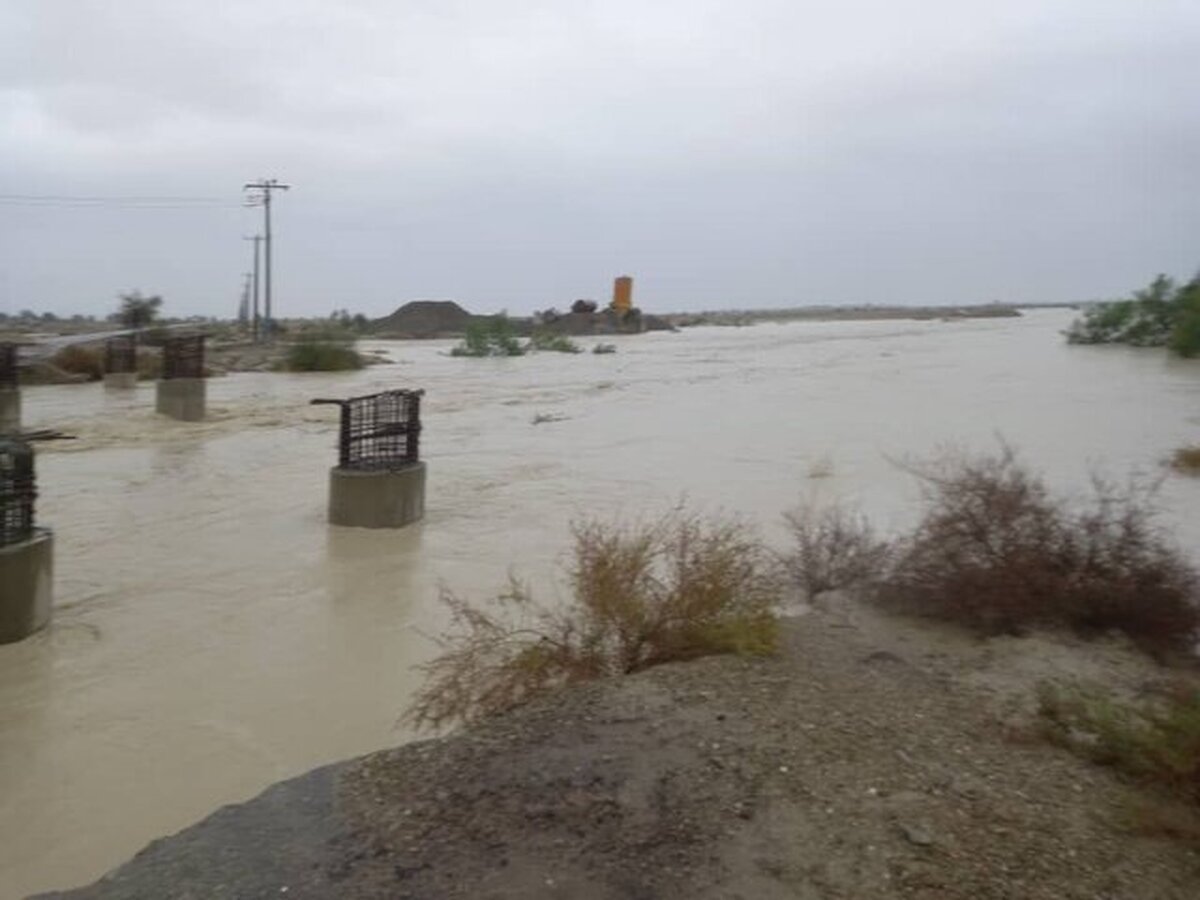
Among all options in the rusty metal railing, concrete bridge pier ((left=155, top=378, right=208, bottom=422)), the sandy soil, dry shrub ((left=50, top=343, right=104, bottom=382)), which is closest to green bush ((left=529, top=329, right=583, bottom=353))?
dry shrub ((left=50, top=343, right=104, bottom=382))

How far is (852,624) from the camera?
787 cm

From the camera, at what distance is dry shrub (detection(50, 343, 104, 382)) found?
4034cm

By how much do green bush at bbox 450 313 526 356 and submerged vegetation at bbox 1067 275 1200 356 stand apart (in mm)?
35140

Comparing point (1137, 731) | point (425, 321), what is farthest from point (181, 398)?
point (425, 321)

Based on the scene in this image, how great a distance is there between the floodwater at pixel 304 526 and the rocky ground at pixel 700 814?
5.78 ft

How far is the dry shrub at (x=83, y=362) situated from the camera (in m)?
40.3

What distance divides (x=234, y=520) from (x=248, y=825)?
442 inches

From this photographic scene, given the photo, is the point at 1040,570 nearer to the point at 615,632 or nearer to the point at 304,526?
the point at 615,632

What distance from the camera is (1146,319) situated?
64438mm

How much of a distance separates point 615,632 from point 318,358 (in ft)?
139

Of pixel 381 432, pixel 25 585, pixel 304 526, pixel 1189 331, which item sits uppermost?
pixel 1189 331

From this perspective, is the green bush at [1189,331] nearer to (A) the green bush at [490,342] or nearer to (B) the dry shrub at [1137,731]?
(A) the green bush at [490,342]

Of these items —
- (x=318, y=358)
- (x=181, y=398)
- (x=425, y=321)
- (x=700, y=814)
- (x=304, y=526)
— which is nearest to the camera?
(x=700, y=814)

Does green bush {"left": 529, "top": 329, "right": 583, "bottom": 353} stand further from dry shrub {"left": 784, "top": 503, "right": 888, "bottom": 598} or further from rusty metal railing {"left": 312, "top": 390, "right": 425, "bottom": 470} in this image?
dry shrub {"left": 784, "top": 503, "right": 888, "bottom": 598}
